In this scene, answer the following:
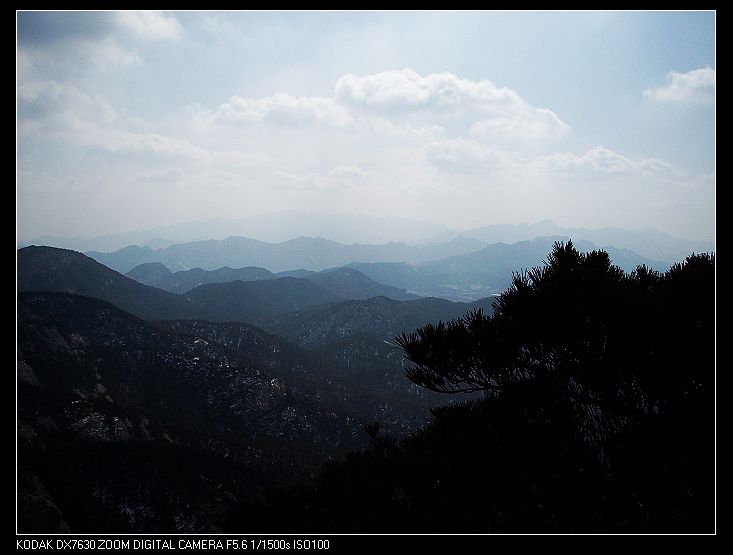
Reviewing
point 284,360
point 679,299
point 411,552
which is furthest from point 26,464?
point 284,360

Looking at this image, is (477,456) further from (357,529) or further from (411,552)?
(357,529)

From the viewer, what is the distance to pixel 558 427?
7.12m

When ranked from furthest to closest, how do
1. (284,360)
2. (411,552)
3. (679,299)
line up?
(284,360) → (679,299) → (411,552)

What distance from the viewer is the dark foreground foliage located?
643 cm

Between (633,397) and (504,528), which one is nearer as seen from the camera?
(504,528)

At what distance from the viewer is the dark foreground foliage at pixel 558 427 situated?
6.43 meters
